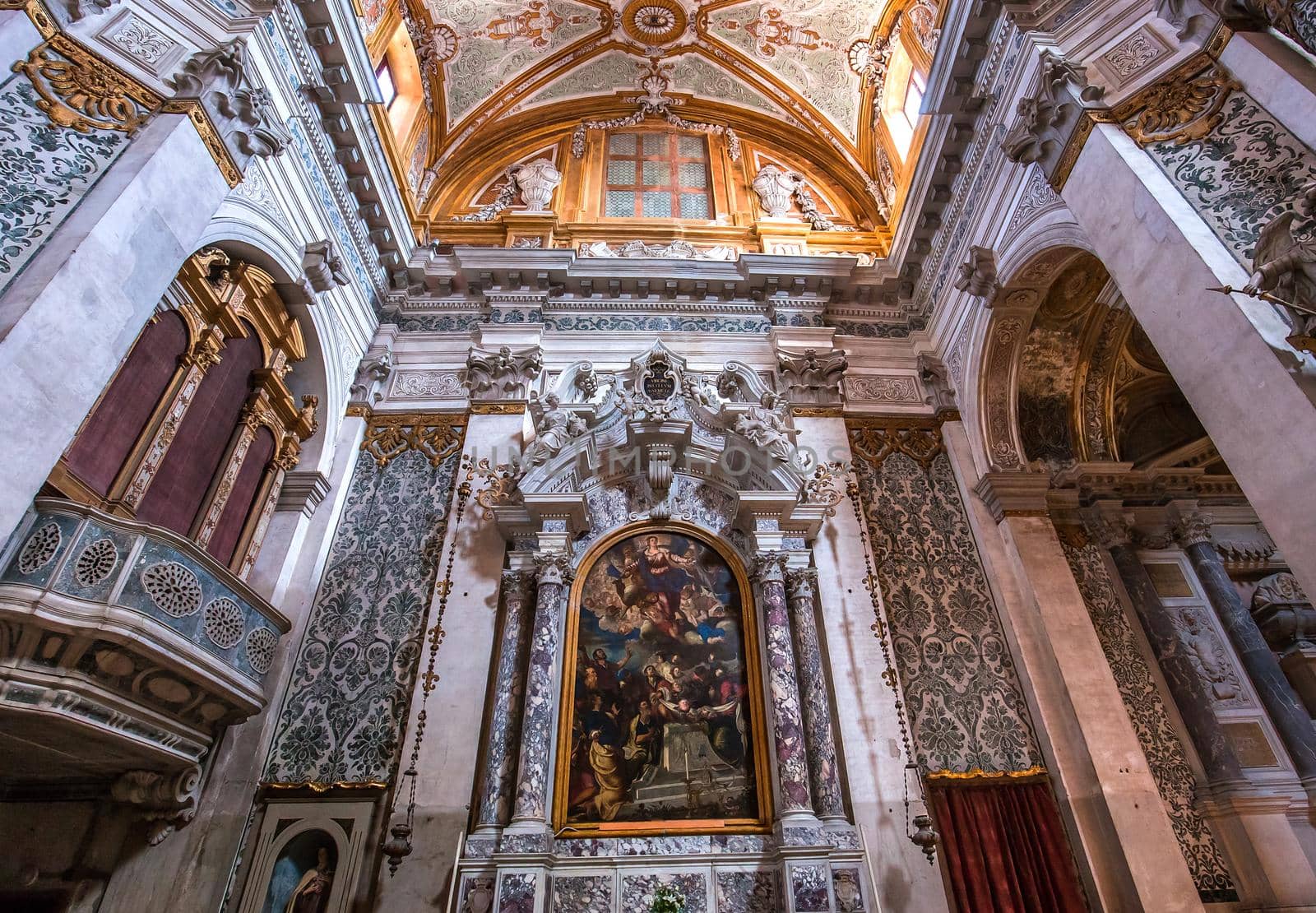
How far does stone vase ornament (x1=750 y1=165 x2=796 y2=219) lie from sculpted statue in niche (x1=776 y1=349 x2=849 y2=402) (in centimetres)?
310

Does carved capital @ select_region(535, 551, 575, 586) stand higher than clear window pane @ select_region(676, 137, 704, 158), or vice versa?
clear window pane @ select_region(676, 137, 704, 158)

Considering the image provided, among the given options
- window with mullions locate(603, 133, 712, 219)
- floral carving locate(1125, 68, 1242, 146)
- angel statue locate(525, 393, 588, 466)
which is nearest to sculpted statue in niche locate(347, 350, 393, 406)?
angel statue locate(525, 393, 588, 466)

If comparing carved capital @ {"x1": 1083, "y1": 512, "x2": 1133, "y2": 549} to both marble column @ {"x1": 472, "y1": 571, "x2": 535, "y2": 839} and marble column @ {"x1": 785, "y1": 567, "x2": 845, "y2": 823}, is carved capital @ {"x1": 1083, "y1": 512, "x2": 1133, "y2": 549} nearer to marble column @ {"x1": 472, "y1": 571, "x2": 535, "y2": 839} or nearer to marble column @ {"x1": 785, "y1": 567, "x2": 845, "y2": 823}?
marble column @ {"x1": 785, "y1": 567, "x2": 845, "y2": 823}

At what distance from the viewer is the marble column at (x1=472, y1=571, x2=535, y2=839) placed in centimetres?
629

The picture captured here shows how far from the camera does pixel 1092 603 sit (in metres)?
8.28

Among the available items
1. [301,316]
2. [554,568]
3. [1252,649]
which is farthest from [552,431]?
[1252,649]

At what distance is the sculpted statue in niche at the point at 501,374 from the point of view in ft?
29.6

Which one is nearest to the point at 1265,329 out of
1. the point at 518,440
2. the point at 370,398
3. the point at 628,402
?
the point at 628,402

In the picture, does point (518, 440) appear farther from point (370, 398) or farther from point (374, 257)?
point (374, 257)

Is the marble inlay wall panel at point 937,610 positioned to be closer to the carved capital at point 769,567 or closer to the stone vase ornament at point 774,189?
the carved capital at point 769,567

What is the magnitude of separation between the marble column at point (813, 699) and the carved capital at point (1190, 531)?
17.9 ft

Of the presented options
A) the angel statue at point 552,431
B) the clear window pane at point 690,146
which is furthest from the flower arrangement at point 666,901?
the clear window pane at point 690,146

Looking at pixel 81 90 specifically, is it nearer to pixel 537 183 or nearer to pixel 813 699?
pixel 537 183

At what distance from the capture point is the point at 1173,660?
8531 mm
